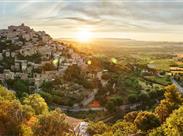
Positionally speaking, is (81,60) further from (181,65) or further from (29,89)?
(181,65)

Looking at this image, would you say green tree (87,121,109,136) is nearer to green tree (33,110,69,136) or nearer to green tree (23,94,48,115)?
green tree (33,110,69,136)

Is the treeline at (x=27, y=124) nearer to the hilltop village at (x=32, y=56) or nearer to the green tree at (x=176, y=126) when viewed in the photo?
the green tree at (x=176, y=126)

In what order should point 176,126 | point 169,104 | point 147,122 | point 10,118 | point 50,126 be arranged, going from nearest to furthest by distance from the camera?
1. point 176,126
2. point 50,126
3. point 10,118
4. point 147,122
5. point 169,104

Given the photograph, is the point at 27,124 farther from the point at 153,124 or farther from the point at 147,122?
the point at 153,124

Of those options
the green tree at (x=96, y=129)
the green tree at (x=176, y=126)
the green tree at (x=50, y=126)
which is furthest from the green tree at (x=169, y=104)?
the green tree at (x=176, y=126)

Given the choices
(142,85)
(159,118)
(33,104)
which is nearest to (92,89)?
(142,85)

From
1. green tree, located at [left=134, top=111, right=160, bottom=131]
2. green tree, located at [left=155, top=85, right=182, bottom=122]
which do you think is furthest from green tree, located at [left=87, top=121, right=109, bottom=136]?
green tree, located at [left=155, top=85, right=182, bottom=122]

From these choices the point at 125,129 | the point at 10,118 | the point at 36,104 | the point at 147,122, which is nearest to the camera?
the point at 10,118

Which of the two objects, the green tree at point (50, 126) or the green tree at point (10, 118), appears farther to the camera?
the green tree at point (10, 118)

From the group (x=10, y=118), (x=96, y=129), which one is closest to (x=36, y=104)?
(x=96, y=129)

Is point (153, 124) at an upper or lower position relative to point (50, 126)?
lower

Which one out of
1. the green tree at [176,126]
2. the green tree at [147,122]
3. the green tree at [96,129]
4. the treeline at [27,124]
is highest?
the green tree at [176,126]
